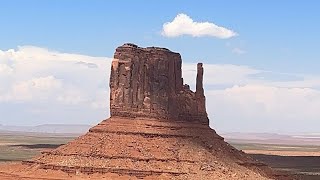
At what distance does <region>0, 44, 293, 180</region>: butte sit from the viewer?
64.7 metres

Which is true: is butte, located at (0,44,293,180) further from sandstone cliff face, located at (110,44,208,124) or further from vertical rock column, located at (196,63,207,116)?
vertical rock column, located at (196,63,207,116)

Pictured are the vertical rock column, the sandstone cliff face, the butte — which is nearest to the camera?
the butte

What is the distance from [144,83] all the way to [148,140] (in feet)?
22.0

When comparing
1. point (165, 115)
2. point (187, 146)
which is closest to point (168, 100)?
point (165, 115)

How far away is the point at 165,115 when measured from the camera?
70.2 meters

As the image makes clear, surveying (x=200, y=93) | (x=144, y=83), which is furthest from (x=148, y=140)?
(x=200, y=93)

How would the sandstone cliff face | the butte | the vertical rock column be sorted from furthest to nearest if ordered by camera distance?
the vertical rock column, the sandstone cliff face, the butte

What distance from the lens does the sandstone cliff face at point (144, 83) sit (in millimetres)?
70250

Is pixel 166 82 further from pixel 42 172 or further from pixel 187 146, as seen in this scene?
pixel 42 172

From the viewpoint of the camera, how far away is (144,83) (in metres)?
70.6

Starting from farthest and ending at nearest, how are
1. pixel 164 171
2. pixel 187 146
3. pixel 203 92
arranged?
pixel 203 92
pixel 187 146
pixel 164 171

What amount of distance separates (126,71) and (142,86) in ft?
7.66

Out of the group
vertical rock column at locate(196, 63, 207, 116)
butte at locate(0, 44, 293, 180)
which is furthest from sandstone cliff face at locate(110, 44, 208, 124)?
vertical rock column at locate(196, 63, 207, 116)

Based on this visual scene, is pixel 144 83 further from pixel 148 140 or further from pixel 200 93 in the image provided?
pixel 200 93
